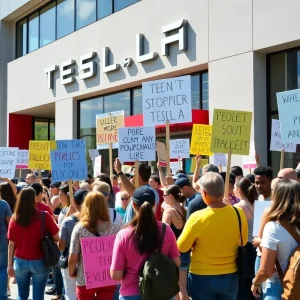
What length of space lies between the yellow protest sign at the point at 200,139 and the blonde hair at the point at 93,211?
569 centimetres

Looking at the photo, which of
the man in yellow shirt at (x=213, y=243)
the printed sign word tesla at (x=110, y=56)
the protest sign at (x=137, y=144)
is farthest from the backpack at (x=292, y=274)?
the printed sign word tesla at (x=110, y=56)

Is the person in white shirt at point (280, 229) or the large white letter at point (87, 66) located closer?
the person in white shirt at point (280, 229)

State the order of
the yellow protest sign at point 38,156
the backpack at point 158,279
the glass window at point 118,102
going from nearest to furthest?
the backpack at point 158,279 → the yellow protest sign at point 38,156 → the glass window at point 118,102

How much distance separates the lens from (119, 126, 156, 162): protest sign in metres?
7.20

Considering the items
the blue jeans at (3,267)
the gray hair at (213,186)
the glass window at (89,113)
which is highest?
the glass window at (89,113)

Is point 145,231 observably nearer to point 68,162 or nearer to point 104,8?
point 68,162

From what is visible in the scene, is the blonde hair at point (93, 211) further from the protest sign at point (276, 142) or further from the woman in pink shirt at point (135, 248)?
the protest sign at point (276, 142)

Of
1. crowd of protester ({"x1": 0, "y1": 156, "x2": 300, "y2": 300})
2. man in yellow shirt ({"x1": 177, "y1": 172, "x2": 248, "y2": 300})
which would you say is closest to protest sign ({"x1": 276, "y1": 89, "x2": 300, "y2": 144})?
crowd of protester ({"x1": 0, "y1": 156, "x2": 300, "y2": 300})

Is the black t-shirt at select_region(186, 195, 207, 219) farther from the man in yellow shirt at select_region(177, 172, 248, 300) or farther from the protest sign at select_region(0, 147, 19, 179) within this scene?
the protest sign at select_region(0, 147, 19, 179)

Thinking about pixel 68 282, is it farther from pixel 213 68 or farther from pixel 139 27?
pixel 139 27

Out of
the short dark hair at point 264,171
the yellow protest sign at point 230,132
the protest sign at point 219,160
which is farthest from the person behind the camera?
the protest sign at point 219,160

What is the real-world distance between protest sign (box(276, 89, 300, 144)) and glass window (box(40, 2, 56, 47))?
59.7 feet

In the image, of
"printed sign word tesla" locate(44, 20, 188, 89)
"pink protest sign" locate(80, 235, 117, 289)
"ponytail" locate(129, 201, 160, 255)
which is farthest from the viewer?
"printed sign word tesla" locate(44, 20, 188, 89)

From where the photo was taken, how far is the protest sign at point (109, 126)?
10398 millimetres
